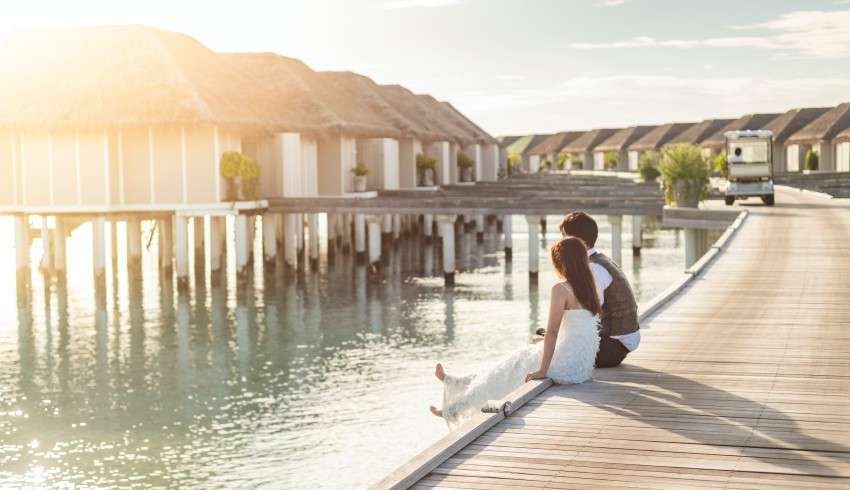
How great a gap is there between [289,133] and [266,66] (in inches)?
326

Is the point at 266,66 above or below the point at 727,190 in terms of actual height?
above

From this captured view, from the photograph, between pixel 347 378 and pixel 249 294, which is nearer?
pixel 347 378

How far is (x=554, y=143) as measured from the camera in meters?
112

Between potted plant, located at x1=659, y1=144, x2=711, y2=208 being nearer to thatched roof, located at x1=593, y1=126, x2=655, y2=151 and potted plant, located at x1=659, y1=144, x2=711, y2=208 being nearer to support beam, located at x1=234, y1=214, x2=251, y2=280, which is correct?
support beam, located at x1=234, y1=214, x2=251, y2=280

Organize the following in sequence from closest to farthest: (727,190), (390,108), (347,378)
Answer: (347,378) → (727,190) → (390,108)

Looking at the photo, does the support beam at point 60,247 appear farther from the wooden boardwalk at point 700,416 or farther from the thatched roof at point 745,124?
the thatched roof at point 745,124

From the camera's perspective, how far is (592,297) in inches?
334

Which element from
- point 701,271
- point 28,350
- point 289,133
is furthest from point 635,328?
point 289,133

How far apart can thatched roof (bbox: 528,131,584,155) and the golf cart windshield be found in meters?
77.4

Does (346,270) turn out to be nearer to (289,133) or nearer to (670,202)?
(289,133)

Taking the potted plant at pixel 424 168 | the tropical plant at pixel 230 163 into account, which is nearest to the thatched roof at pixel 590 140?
the potted plant at pixel 424 168

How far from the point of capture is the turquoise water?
13.3 m

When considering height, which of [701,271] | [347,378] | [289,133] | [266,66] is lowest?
[347,378]

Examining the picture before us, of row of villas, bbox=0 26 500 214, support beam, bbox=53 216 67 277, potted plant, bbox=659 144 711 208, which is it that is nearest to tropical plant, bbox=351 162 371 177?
row of villas, bbox=0 26 500 214
